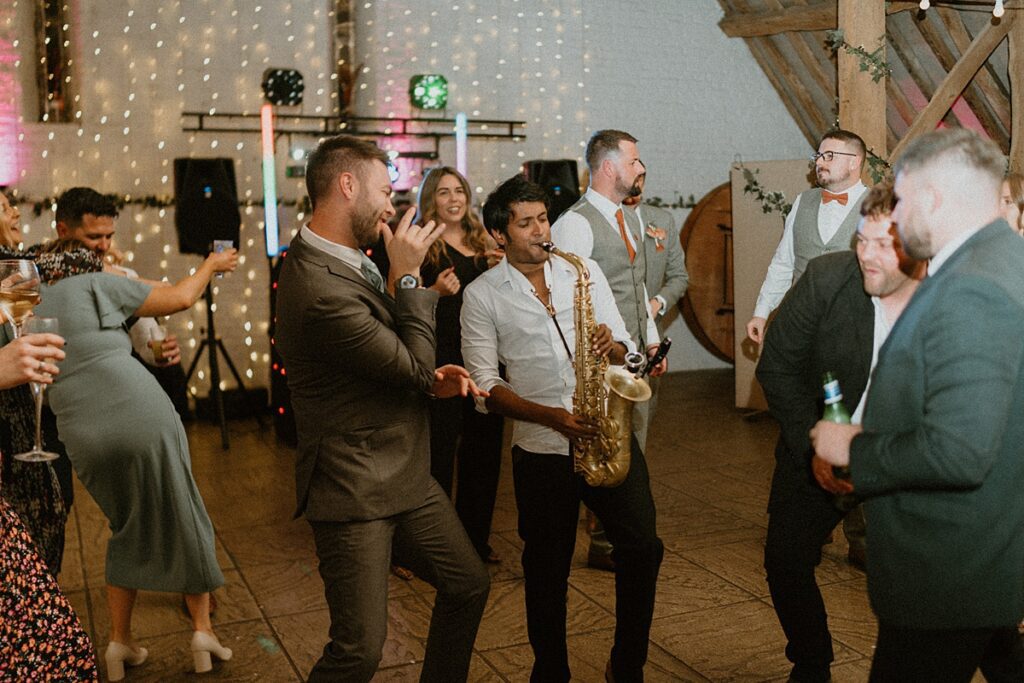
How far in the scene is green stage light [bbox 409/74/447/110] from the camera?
329 inches

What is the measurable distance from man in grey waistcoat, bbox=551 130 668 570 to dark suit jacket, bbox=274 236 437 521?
1737mm

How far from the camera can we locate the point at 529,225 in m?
2.92

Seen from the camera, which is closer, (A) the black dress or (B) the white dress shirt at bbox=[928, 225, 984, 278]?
(B) the white dress shirt at bbox=[928, 225, 984, 278]

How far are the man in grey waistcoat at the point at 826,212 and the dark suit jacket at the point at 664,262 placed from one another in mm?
425

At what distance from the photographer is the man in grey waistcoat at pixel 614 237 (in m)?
3.93

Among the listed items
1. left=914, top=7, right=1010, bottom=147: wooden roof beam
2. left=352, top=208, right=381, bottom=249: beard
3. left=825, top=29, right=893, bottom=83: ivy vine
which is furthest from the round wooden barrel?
left=352, top=208, right=381, bottom=249: beard

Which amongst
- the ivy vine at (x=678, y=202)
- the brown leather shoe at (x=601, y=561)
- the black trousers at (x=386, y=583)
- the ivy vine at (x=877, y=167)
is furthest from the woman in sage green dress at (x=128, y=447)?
the ivy vine at (x=678, y=202)

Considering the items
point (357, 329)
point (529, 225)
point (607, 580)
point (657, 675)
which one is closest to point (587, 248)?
point (529, 225)

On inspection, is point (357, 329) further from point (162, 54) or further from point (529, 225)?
point (162, 54)

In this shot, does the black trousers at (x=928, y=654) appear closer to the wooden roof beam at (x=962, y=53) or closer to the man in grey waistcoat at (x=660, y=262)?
the man in grey waistcoat at (x=660, y=262)

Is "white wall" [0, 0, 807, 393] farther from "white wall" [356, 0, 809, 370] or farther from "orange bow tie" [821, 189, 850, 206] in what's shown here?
"orange bow tie" [821, 189, 850, 206]

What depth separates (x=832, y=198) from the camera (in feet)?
14.9

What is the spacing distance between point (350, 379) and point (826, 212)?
3054 millimetres

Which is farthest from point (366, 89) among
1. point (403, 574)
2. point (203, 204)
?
point (403, 574)
